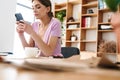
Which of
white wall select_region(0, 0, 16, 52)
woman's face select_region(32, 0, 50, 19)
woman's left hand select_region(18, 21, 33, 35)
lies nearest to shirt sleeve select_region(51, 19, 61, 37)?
woman's face select_region(32, 0, 50, 19)

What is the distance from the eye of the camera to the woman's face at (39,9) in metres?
1.72

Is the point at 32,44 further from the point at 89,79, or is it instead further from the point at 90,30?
the point at 90,30

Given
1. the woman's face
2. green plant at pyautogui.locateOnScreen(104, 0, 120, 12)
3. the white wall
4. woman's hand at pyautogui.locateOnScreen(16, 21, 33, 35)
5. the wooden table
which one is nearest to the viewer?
the wooden table

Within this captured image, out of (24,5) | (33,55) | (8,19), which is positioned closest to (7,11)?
(8,19)

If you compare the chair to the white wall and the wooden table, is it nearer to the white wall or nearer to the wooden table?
the wooden table

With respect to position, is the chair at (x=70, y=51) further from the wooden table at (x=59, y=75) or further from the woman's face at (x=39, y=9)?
the wooden table at (x=59, y=75)

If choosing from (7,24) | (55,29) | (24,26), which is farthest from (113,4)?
(7,24)

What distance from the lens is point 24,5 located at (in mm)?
4691

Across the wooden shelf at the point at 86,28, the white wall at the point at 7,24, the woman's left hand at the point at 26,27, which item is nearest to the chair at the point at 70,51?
the woman's left hand at the point at 26,27

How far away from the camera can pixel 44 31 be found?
1.68 meters

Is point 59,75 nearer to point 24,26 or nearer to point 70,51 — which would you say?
point 24,26

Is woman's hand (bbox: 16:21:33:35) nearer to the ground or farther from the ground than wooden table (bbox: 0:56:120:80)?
farther from the ground

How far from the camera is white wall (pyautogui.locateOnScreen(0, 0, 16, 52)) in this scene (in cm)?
354

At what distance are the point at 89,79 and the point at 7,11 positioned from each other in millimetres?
3558
